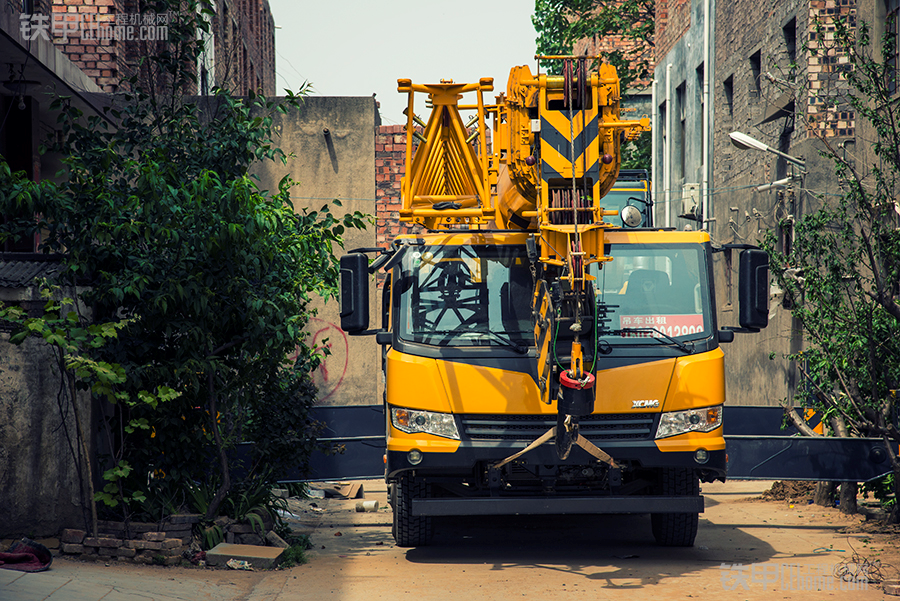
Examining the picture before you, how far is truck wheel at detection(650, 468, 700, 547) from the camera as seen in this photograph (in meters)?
7.73

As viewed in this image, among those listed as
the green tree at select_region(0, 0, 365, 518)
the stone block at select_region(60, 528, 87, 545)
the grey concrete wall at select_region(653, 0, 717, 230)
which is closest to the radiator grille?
the green tree at select_region(0, 0, 365, 518)

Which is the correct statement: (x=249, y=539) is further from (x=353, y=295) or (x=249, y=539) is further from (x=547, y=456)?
(x=547, y=456)

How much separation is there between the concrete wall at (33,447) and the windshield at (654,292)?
Result: 15.2 feet

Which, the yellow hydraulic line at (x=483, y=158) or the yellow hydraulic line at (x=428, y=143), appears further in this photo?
the yellow hydraulic line at (x=428, y=143)

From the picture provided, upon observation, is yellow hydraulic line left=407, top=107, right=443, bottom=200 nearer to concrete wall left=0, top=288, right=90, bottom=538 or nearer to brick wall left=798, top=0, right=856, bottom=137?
concrete wall left=0, top=288, right=90, bottom=538

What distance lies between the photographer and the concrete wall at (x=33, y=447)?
7.57m

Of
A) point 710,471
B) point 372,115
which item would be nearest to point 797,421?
point 710,471

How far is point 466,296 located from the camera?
25.6 ft

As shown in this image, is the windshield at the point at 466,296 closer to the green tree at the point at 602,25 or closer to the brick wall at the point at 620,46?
the green tree at the point at 602,25

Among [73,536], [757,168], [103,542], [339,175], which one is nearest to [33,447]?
[73,536]

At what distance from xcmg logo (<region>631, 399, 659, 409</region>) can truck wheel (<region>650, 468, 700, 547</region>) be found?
2.15 ft

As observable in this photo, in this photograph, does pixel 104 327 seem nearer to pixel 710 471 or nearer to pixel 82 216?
pixel 82 216

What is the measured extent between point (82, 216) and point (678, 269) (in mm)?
5090

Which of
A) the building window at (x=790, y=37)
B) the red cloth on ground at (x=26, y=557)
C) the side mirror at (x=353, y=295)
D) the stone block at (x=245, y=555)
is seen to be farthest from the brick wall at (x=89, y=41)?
Answer: the building window at (x=790, y=37)
